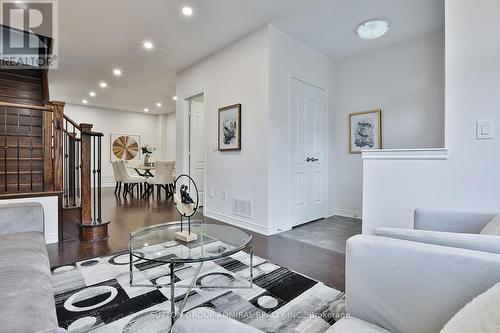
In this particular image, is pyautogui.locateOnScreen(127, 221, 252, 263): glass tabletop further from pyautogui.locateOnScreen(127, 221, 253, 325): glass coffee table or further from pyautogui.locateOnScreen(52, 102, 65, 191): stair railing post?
pyautogui.locateOnScreen(52, 102, 65, 191): stair railing post

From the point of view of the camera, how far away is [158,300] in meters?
1.69

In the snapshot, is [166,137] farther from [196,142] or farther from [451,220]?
[451,220]

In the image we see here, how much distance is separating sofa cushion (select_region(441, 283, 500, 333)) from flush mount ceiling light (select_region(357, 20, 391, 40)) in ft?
11.3

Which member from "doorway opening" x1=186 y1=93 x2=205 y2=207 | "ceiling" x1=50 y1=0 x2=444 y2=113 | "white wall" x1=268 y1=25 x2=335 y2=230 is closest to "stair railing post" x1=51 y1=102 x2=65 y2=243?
"ceiling" x1=50 y1=0 x2=444 y2=113

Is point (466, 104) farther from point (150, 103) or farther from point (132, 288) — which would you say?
point (150, 103)

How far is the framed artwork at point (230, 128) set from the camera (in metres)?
3.75

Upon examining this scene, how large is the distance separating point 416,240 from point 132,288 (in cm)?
181

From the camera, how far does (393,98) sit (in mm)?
3869

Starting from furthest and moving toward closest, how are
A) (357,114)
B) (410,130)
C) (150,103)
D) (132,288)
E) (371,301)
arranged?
(150,103) < (357,114) < (410,130) < (132,288) < (371,301)

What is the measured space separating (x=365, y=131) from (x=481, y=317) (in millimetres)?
3949

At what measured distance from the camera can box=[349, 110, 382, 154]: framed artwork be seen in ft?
13.2

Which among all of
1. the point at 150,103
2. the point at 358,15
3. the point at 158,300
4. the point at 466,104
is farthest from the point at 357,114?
the point at 150,103

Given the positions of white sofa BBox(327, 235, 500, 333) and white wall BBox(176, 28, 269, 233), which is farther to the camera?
white wall BBox(176, 28, 269, 233)

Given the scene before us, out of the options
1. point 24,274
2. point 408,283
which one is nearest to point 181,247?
point 24,274
